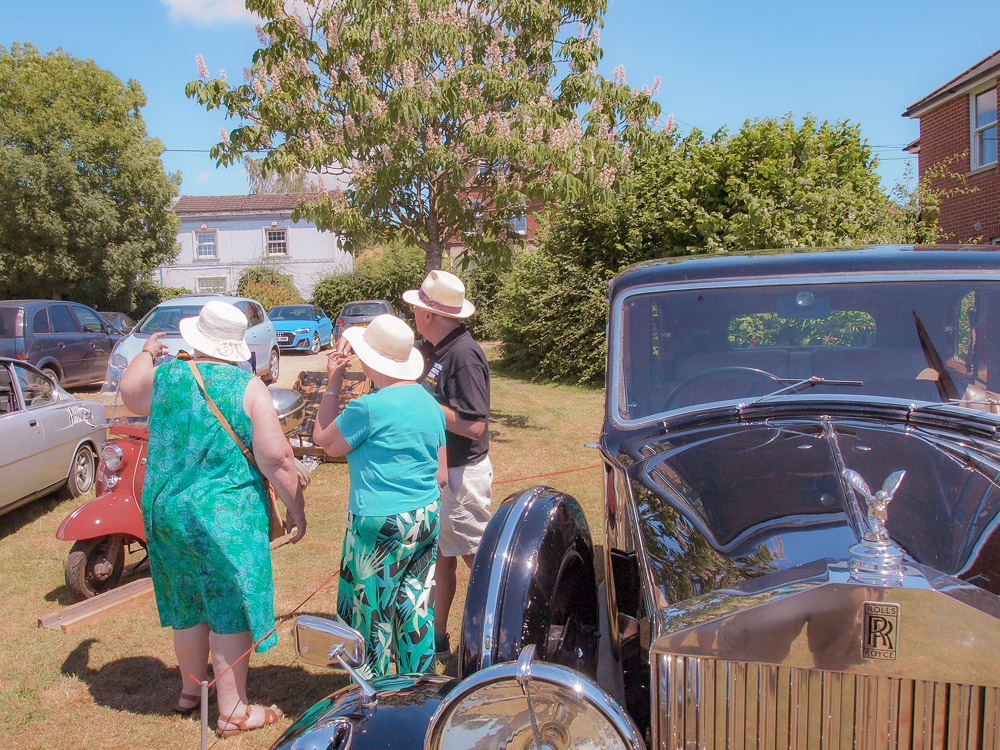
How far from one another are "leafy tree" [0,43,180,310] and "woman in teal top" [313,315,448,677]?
22.4 m

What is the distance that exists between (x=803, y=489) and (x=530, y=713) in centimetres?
105

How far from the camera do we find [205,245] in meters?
36.2

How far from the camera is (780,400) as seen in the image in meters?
2.84

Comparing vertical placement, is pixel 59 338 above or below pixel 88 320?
below

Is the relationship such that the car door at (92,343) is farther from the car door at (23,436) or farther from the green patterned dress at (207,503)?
the green patterned dress at (207,503)

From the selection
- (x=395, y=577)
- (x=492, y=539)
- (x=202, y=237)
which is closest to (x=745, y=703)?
(x=492, y=539)

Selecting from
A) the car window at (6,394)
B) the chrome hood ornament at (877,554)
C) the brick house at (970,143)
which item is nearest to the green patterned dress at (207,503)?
the chrome hood ornament at (877,554)

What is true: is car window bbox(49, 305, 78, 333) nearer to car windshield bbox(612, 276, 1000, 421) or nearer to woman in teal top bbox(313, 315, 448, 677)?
woman in teal top bbox(313, 315, 448, 677)

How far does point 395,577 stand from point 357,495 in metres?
0.36

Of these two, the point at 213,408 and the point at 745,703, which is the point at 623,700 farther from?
the point at 213,408

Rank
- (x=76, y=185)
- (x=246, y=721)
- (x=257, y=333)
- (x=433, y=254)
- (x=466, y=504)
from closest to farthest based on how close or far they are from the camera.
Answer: (x=246, y=721)
(x=466, y=504)
(x=433, y=254)
(x=257, y=333)
(x=76, y=185)

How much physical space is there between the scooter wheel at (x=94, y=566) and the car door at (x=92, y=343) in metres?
9.76

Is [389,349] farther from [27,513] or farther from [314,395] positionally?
[314,395]

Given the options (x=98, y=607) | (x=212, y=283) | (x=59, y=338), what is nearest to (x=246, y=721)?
(x=98, y=607)
